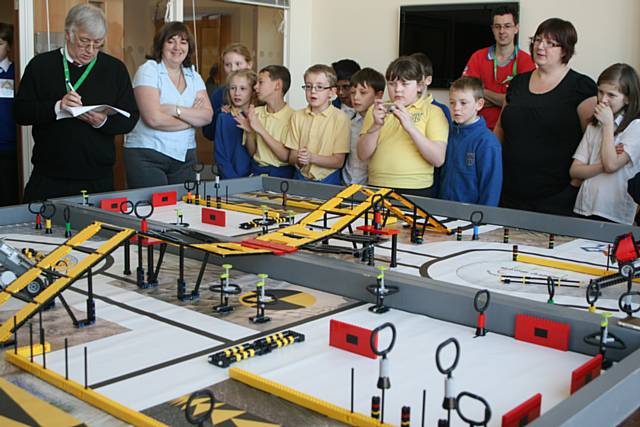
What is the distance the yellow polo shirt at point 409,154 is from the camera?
413cm

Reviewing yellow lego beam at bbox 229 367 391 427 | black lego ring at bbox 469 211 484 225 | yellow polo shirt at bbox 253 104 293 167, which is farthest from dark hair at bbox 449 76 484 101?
yellow lego beam at bbox 229 367 391 427

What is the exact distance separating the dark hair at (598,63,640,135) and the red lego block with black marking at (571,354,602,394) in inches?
102

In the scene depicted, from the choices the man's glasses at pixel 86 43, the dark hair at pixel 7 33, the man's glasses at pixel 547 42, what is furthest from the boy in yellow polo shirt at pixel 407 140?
the dark hair at pixel 7 33

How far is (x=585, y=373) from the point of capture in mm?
1621

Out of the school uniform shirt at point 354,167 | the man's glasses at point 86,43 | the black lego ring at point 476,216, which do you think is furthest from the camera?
the school uniform shirt at point 354,167

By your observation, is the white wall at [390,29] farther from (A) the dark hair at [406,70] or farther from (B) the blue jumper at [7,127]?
(B) the blue jumper at [7,127]

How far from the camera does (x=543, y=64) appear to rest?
14.1 feet

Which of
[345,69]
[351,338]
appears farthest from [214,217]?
[345,69]

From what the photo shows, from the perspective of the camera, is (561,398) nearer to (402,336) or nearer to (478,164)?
(402,336)

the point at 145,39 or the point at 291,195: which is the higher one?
the point at 145,39

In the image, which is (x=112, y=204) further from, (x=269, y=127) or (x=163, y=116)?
(x=269, y=127)

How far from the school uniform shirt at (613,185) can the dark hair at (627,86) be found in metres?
0.04

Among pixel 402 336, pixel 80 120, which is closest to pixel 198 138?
pixel 80 120

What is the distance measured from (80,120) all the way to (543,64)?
8.42ft
